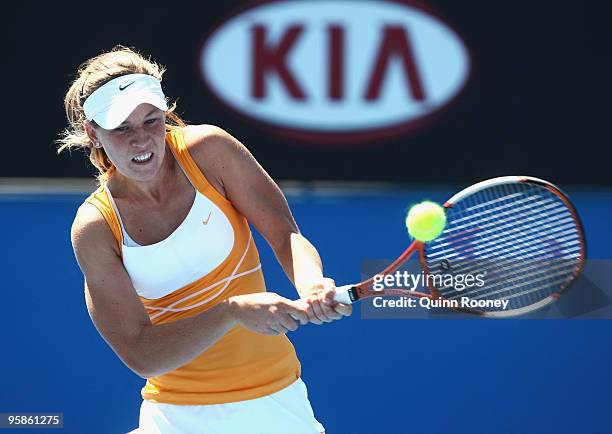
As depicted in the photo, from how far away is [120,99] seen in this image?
235 centimetres

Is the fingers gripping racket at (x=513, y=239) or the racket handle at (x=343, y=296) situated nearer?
the racket handle at (x=343, y=296)

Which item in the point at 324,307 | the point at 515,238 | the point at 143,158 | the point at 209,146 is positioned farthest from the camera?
the point at 515,238

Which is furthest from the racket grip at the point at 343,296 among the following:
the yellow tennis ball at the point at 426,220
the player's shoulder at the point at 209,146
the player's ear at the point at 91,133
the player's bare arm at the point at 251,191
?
the player's ear at the point at 91,133

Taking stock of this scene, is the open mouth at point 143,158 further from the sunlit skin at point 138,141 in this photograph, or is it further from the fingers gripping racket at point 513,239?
the fingers gripping racket at point 513,239

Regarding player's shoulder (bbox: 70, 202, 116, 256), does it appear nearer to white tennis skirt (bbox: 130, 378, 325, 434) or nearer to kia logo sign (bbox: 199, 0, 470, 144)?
white tennis skirt (bbox: 130, 378, 325, 434)

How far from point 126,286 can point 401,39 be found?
2.31 m

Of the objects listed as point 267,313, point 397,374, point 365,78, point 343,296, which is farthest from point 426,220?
point 365,78

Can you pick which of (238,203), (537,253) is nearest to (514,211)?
(537,253)

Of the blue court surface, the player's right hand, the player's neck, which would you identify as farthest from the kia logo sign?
the player's right hand

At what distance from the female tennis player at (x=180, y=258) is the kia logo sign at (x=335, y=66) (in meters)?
1.89

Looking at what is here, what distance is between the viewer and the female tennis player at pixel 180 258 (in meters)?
2.38

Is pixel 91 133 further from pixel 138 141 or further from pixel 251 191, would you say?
pixel 251 191

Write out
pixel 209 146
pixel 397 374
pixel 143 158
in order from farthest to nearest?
pixel 397 374 → pixel 209 146 → pixel 143 158

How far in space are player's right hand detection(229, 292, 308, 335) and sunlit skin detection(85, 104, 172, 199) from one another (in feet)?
1.11
